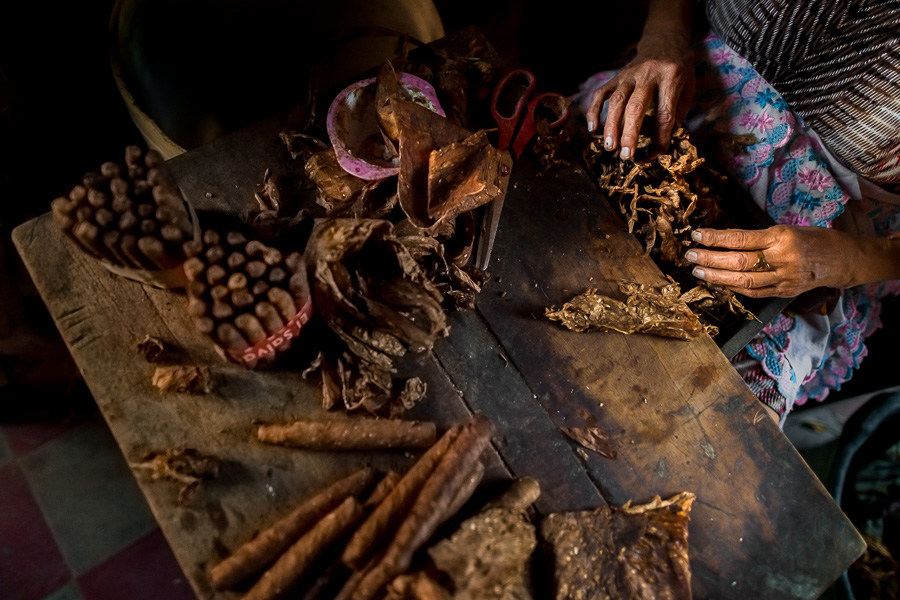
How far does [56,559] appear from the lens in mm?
2453

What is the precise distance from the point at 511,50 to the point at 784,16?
6.16 feet

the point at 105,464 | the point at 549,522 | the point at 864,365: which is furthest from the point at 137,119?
the point at 864,365

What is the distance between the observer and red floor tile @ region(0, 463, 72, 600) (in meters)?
2.39

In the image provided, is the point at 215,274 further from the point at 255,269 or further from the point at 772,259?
the point at 772,259

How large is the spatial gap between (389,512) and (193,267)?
838 millimetres

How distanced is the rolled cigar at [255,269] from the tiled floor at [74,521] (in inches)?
71.9

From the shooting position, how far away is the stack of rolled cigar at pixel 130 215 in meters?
1.41

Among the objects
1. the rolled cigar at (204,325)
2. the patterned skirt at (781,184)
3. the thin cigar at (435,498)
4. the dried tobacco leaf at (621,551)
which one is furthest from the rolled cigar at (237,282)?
the patterned skirt at (781,184)

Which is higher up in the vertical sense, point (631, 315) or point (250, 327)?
point (250, 327)

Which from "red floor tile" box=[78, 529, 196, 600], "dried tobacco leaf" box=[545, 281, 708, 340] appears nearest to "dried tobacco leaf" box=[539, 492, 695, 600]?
"dried tobacco leaf" box=[545, 281, 708, 340]

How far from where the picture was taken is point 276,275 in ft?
4.77

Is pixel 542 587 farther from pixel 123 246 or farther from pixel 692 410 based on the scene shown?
pixel 123 246

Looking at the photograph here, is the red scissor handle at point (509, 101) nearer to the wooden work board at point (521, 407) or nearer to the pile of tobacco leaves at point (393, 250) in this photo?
the pile of tobacco leaves at point (393, 250)

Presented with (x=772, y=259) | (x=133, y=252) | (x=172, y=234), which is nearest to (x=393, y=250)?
(x=172, y=234)
